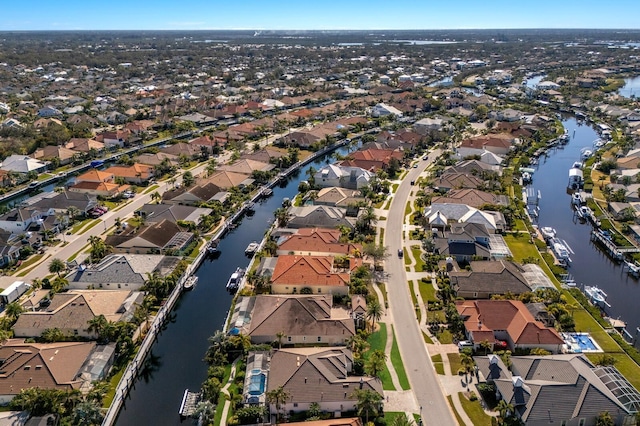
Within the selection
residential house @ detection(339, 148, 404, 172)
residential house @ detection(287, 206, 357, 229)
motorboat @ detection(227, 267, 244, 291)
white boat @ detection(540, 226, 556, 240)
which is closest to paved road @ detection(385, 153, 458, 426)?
residential house @ detection(287, 206, 357, 229)

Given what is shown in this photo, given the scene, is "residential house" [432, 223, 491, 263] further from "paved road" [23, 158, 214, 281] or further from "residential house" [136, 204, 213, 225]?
"paved road" [23, 158, 214, 281]

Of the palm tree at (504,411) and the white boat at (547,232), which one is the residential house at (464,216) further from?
the palm tree at (504,411)

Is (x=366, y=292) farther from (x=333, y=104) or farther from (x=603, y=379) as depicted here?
(x=333, y=104)

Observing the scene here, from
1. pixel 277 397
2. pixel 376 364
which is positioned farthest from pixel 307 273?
pixel 277 397

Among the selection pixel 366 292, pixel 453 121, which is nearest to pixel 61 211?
pixel 366 292

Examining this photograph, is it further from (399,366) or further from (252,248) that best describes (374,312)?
(252,248)

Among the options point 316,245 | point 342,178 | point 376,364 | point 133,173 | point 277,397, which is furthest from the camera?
point 133,173
